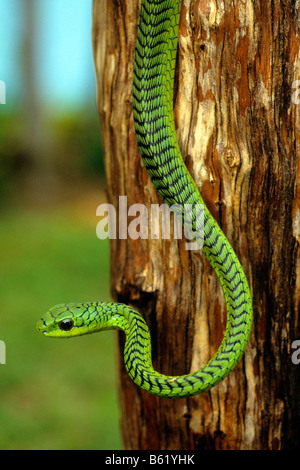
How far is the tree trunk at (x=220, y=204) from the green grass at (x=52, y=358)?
1590 millimetres

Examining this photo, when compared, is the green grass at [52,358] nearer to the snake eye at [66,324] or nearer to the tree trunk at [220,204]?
the tree trunk at [220,204]

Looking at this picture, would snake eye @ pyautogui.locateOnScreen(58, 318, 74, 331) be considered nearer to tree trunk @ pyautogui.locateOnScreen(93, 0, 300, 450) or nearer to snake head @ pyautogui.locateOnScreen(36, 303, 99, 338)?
snake head @ pyautogui.locateOnScreen(36, 303, 99, 338)

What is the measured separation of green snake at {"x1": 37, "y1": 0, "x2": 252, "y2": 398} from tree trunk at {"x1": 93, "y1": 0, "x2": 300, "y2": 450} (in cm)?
4

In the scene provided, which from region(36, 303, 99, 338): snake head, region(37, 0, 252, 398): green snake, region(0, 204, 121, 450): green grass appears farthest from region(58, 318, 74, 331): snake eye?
region(0, 204, 121, 450): green grass

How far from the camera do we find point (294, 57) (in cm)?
153

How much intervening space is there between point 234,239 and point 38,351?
9.98 ft

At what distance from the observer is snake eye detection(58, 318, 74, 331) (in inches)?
64.3

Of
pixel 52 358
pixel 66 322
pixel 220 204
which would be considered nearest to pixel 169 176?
pixel 220 204

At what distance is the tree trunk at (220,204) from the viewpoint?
1.52 m

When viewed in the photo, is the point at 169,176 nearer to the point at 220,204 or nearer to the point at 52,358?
the point at 220,204

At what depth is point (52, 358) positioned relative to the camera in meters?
4.22

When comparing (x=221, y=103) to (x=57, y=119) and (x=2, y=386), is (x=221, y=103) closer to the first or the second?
(x=2, y=386)

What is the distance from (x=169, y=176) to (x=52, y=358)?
3030 millimetres

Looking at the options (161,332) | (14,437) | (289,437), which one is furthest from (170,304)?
(14,437)
